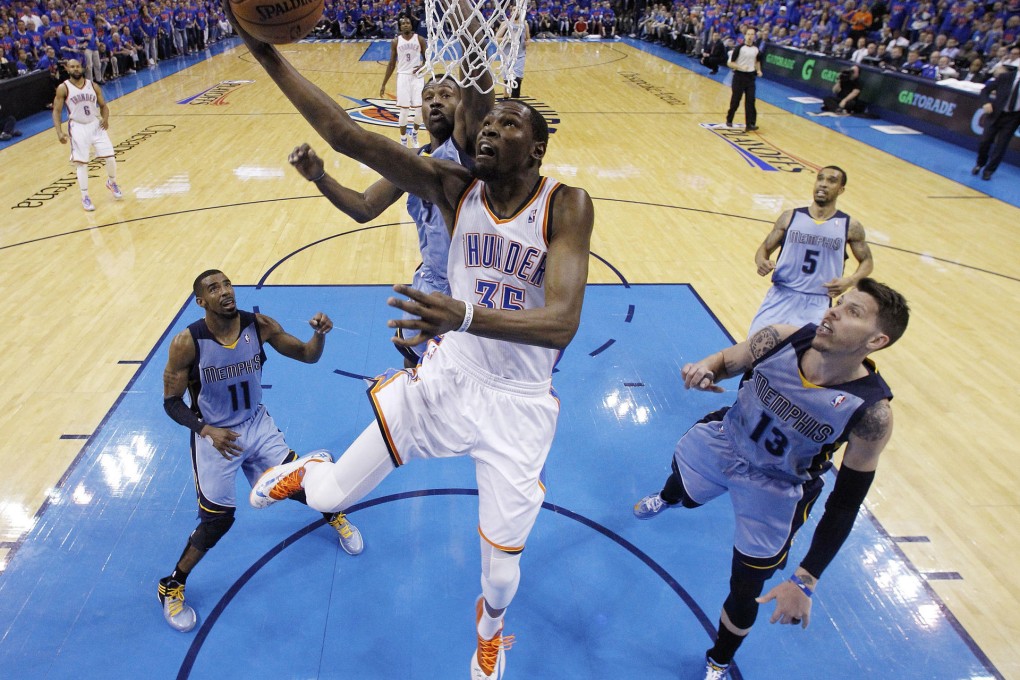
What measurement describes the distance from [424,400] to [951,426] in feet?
14.3

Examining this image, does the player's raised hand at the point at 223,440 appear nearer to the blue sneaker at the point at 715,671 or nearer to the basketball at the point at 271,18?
the basketball at the point at 271,18

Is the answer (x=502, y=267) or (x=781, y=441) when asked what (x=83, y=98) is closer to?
(x=502, y=267)

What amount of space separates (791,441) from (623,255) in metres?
5.31

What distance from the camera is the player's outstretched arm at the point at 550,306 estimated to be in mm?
1929

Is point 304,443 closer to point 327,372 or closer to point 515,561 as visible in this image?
point 327,372

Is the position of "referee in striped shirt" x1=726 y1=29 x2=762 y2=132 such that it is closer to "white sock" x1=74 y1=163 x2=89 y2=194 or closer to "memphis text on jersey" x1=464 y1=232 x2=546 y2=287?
"white sock" x1=74 y1=163 x2=89 y2=194

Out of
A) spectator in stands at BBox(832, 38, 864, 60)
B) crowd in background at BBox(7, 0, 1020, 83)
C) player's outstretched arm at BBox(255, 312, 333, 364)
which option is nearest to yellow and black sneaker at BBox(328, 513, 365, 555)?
player's outstretched arm at BBox(255, 312, 333, 364)

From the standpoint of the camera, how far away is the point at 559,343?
2.19 m

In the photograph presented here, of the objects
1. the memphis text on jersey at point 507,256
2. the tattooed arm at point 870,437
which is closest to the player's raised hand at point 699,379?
the tattooed arm at point 870,437

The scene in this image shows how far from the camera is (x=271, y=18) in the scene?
241cm

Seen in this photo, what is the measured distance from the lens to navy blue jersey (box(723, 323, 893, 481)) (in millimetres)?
2650

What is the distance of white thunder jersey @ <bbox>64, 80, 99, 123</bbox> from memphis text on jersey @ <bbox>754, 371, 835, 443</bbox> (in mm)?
8952

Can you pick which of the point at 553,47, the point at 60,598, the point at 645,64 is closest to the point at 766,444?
the point at 60,598

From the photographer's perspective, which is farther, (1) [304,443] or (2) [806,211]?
(2) [806,211]
